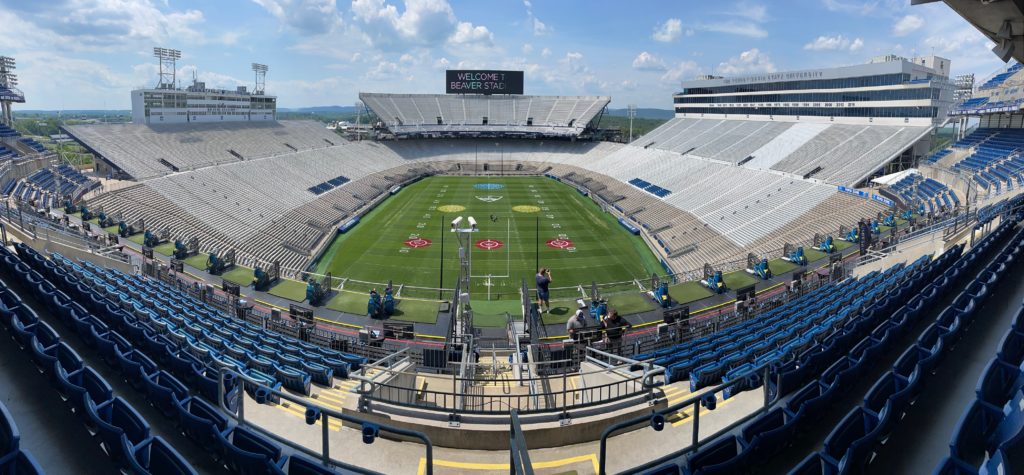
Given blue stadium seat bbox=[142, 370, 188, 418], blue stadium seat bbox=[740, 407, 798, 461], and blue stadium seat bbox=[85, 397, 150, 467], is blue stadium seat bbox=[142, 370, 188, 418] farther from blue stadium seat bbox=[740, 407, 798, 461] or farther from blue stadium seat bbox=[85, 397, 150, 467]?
blue stadium seat bbox=[740, 407, 798, 461]

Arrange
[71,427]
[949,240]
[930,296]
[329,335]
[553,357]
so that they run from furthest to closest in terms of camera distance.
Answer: [949,240] < [329,335] < [553,357] < [930,296] < [71,427]

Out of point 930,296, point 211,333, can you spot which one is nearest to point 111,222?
point 211,333

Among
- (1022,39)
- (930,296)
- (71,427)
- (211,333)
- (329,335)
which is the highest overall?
(1022,39)

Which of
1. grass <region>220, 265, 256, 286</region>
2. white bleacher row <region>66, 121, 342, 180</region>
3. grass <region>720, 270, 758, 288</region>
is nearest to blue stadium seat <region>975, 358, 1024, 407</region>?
grass <region>720, 270, 758, 288</region>

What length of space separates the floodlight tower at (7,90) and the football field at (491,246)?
36.1 m

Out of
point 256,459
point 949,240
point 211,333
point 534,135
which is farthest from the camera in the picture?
point 534,135

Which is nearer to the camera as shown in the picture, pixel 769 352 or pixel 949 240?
pixel 769 352

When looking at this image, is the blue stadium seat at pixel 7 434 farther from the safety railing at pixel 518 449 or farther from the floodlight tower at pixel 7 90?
the floodlight tower at pixel 7 90

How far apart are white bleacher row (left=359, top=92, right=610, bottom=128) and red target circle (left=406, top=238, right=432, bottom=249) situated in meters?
45.8

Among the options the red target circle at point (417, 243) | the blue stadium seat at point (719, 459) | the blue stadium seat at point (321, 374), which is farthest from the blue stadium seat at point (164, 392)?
the red target circle at point (417, 243)

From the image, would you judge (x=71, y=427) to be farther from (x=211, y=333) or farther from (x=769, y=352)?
(x=769, y=352)

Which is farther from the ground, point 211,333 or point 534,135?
point 534,135

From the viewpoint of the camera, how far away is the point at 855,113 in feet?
152

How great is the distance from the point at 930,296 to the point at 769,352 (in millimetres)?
2687
